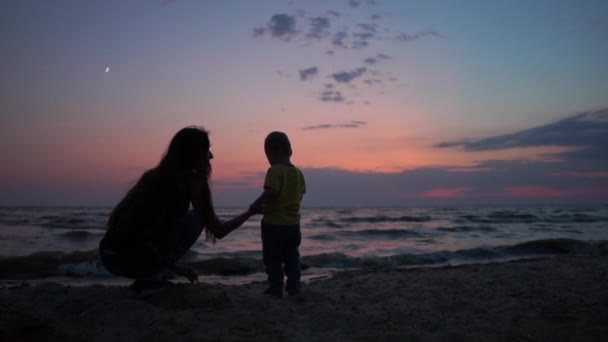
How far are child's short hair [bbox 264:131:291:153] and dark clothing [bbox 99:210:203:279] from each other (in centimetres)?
114

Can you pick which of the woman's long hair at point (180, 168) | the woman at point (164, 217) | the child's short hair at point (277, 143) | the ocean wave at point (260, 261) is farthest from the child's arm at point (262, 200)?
the ocean wave at point (260, 261)

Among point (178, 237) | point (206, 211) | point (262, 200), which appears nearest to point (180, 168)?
point (206, 211)

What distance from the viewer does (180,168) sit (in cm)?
317

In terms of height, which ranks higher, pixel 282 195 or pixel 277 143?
pixel 277 143

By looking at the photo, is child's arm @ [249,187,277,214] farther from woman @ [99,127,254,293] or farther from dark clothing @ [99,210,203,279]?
dark clothing @ [99,210,203,279]

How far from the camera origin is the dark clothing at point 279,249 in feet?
12.6

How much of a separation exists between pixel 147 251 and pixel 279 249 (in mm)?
1238

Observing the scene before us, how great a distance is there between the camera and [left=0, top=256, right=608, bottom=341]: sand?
2.62 m

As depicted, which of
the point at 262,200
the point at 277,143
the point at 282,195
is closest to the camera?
the point at 262,200

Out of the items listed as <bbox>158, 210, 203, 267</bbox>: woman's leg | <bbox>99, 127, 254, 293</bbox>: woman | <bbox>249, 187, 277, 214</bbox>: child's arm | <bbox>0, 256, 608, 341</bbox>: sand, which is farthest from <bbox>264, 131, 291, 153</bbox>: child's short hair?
<bbox>0, 256, 608, 341</bbox>: sand

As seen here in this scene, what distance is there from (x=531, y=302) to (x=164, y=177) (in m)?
3.18

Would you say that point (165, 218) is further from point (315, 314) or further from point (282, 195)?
point (315, 314)

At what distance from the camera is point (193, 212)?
333 centimetres

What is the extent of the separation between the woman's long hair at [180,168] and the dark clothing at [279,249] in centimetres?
74
